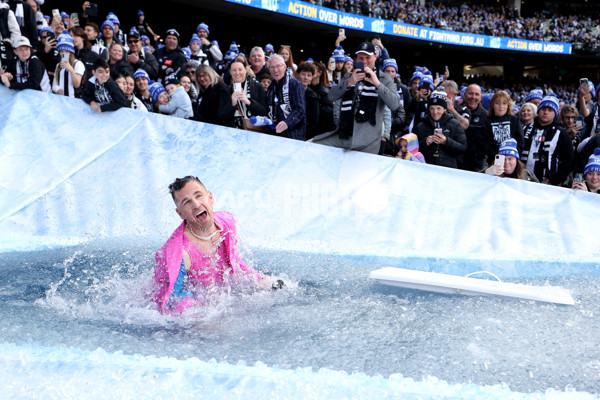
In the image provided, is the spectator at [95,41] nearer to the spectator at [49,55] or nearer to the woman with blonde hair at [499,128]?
the spectator at [49,55]

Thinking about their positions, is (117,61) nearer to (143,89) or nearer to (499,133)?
(143,89)

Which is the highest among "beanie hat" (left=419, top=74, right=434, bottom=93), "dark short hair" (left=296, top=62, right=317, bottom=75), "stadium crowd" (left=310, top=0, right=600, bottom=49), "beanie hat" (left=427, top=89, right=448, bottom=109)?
"stadium crowd" (left=310, top=0, right=600, bottom=49)

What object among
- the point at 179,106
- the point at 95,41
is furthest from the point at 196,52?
the point at 179,106

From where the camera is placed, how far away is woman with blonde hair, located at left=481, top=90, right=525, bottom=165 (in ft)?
22.2

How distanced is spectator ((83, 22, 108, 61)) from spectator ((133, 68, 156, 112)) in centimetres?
130

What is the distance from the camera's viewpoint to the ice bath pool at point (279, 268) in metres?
2.76

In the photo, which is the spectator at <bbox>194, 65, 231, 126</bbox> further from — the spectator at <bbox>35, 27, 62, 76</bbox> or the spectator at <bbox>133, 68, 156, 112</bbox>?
the spectator at <bbox>35, 27, 62, 76</bbox>

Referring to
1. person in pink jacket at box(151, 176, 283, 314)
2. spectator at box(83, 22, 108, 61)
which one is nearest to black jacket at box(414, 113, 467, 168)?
person in pink jacket at box(151, 176, 283, 314)

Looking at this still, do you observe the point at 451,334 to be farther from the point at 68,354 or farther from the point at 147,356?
the point at 68,354

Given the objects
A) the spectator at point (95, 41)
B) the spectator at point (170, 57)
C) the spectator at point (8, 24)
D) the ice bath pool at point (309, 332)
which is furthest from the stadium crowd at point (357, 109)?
the ice bath pool at point (309, 332)

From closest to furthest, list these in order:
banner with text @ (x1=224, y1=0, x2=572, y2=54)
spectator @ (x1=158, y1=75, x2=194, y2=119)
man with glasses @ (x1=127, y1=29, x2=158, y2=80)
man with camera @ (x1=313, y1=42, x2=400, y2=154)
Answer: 1. man with camera @ (x1=313, y1=42, x2=400, y2=154)
2. spectator @ (x1=158, y1=75, x2=194, y2=119)
3. man with glasses @ (x1=127, y1=29, x2=158, y2=80)
4. banner with text @ (x1=224, y1=0, x2=572, y2=54)

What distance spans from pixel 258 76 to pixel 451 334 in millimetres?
5165

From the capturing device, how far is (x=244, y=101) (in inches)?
250

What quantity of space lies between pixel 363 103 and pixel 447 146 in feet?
4.43
